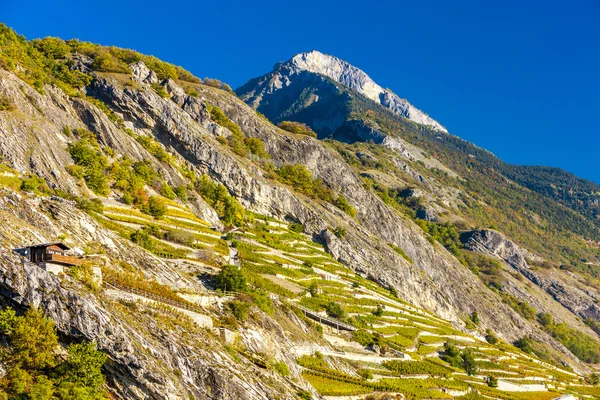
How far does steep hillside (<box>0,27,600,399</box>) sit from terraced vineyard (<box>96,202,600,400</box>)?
0.38 m

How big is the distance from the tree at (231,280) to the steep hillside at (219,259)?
253 millimetres

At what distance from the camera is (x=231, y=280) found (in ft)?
204

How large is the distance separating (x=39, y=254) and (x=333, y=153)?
137236 mm

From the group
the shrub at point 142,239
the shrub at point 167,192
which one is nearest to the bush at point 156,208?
the shrub at point 167,192

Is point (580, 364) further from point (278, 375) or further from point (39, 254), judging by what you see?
point (39, 254)

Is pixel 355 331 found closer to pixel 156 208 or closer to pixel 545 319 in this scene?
pixel 156 208

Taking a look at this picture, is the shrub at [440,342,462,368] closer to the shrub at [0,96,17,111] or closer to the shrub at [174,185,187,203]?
the shrub at [174,185,187,203]

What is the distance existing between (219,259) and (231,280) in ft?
37.5

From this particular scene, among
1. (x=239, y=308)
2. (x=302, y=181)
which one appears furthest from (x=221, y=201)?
(x=239, y=308)

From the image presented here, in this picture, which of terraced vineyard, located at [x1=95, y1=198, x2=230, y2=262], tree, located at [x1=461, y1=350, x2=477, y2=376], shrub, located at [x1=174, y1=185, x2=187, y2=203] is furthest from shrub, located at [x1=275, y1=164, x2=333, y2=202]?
tree, located at [x1=461, y1=350, x2=477, y2=376]

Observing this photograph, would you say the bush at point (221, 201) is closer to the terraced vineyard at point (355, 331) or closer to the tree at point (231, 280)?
the terraced vineyard at point (355, 331)

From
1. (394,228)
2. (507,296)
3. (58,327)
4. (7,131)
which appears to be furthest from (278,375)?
(507,296)

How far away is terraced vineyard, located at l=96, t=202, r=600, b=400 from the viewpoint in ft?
217

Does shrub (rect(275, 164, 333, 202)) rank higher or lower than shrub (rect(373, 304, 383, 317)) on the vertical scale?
higher
